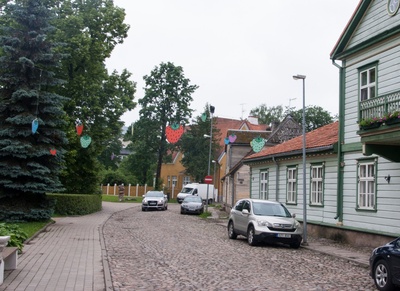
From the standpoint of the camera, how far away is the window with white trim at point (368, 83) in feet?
59.7

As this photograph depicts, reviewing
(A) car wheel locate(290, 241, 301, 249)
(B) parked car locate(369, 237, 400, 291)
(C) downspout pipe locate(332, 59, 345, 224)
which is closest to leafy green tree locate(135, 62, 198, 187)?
Result: (C) downspout pipe locate(332, 59, 345, 224)

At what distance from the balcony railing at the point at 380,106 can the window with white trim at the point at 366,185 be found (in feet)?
9.32

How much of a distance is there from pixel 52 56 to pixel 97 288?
55.4 feet

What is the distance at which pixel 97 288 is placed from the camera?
8.77m

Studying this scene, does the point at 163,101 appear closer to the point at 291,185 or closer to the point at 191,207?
the point at 191,207

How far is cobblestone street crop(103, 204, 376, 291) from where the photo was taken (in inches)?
385

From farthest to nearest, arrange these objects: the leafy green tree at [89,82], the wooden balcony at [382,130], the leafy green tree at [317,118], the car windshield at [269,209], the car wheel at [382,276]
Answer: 1. the leafy green tree at [317,118]
2. the leafy green tree at [89,82]
3. the car windshield at [269,209]
4. the wooden balcony at [382,130]
5. the car wheel at [382,276]

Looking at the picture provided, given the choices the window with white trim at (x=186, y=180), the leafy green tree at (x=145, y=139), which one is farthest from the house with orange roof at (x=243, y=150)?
the window with white trim at (x=186, y=180)

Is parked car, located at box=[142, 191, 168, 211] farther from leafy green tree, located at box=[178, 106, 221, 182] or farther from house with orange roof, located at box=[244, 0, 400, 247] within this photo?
leafy green tree, located at box=[178, 106, 221, 182]

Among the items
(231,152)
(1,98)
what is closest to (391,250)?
(1,98)

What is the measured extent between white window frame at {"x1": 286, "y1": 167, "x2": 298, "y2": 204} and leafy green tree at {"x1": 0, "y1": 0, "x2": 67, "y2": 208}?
443 inches

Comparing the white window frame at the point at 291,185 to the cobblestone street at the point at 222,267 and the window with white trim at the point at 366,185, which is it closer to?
the window with white trim at the point at 366,185

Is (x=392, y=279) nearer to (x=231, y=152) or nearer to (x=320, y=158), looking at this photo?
(x=320, y=158)

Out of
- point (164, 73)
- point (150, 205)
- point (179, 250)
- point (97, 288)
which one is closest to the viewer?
point (97, 288)
